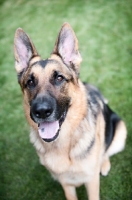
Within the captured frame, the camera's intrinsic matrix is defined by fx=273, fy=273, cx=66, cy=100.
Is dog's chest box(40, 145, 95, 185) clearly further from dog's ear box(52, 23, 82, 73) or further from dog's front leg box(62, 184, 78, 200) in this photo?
dog's ear box(52, 23, 82, 73)

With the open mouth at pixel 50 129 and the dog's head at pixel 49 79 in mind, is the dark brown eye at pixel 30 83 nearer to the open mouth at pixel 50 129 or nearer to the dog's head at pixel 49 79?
the dog's head at pixel 49 79

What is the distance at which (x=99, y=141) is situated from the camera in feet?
9.37

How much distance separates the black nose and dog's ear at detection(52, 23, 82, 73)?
21.9 inches

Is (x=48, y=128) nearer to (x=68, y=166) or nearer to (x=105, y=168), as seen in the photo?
(x=68, y=166)

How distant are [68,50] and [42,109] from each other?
0.72 metres

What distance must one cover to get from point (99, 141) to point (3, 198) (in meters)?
1.47

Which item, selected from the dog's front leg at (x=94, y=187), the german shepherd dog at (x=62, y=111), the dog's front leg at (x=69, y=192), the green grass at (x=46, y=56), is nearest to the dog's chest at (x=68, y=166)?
the german shepherd dog at (x=62, y=111)

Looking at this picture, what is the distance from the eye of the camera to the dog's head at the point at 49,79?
239cm

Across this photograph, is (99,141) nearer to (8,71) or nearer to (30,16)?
(8,71)

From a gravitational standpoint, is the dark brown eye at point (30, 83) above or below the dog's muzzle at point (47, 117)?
above

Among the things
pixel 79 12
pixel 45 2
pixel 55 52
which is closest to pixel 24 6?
pixel 45 2

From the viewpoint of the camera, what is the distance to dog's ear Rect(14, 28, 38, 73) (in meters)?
2.66

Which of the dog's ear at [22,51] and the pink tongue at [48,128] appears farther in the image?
the dog's ear at [22,51]

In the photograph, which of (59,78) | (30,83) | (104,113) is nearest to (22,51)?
(30,83)
